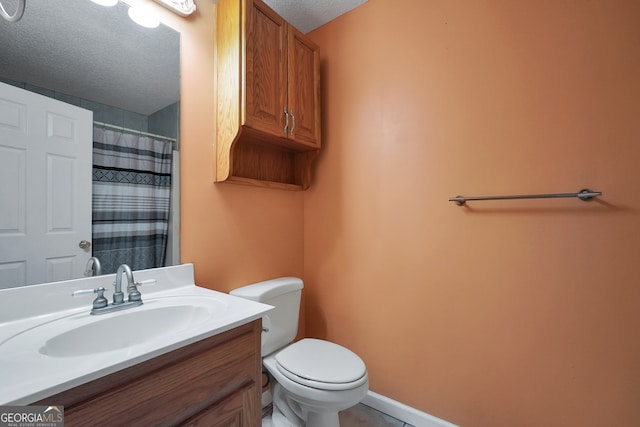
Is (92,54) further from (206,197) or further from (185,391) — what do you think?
(185,391)

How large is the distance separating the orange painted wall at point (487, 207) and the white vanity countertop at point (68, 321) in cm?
91

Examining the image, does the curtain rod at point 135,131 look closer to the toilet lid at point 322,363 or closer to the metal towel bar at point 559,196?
the toilet lid at point 322,363

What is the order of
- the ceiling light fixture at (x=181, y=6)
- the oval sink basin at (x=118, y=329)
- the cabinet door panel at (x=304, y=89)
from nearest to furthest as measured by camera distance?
the oval sink basin at (x=118, y=329), the ceiling light fixture at (x=181, y=6), the cabinet door panel at (x=304, y=89)

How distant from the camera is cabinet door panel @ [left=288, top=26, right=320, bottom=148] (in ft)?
4.93

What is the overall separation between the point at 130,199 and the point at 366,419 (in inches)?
64.2

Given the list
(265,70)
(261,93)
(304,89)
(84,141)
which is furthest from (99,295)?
(304,89)

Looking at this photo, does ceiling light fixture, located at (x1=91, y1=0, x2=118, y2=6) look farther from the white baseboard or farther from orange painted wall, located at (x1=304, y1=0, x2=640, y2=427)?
the white baseboard

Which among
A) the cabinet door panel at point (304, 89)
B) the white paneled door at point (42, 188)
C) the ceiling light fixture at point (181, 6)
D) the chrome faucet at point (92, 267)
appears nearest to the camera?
the white paneled door at point (42, 188)

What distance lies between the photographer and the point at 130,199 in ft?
3.66

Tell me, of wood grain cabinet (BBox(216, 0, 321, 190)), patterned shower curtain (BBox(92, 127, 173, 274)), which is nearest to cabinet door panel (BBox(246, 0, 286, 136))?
wood grain cabinet (BBox(216, 0, 321, 190))

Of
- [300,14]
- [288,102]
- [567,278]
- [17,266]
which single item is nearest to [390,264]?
[567,278]

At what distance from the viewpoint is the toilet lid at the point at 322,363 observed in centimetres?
113

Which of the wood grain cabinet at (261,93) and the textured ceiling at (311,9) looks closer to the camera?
the wood grain cabinet at (261,93)

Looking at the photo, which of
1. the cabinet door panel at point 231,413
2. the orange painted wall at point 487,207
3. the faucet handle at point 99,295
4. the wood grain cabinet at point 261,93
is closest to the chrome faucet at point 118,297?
the faucet handle at point 99,295
